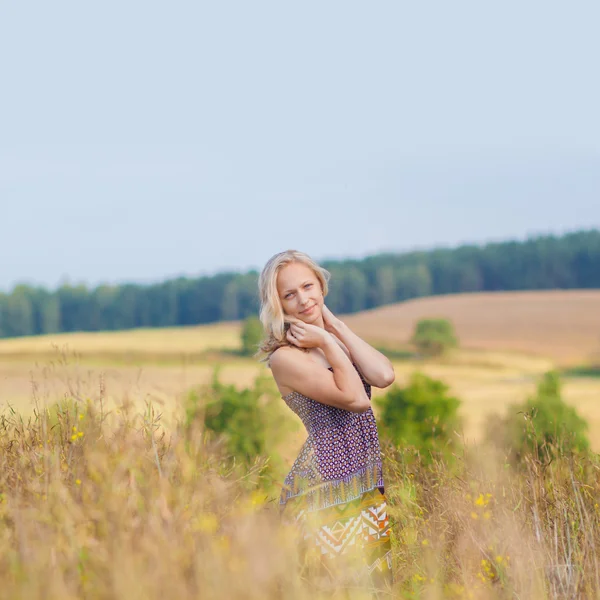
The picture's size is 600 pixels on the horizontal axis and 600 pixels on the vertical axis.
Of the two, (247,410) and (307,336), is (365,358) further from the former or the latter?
(247,410)

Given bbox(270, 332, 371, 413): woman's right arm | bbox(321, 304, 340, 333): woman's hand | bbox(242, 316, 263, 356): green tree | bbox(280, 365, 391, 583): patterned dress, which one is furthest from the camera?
bbox(242, 316, 263, 356): green tree

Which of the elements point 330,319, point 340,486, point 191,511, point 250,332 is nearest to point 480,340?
point 250,332

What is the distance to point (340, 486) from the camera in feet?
12.7

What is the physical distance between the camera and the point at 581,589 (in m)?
4.07

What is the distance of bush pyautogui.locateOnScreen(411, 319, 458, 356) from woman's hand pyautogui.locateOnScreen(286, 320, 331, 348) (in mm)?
46789

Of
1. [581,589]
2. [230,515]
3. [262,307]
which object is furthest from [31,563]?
[581,589]

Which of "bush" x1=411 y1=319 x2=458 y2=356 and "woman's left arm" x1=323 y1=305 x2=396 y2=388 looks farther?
"bush" x1=411 y1=319 x2=458 y2=356

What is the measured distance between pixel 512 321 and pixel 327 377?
52257 mm

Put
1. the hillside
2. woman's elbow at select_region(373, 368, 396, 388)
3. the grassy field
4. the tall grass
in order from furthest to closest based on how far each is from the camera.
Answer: the hillside, the grassy field, woman's elbow at select_region(373, 368, 396, 388), the tall grass

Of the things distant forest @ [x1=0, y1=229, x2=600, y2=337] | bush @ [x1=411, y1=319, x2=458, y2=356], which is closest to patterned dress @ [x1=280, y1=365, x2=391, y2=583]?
bush @ [x1=411, y1=319, x2=458, y2=356]

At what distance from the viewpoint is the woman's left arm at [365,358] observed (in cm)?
396

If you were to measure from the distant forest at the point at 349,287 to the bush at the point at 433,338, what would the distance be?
315 inches

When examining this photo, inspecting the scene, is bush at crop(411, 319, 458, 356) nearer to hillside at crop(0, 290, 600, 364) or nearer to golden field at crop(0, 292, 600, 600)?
hillside at crop(0, 290, 600, 364)

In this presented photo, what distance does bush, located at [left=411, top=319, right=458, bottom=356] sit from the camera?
164ft
